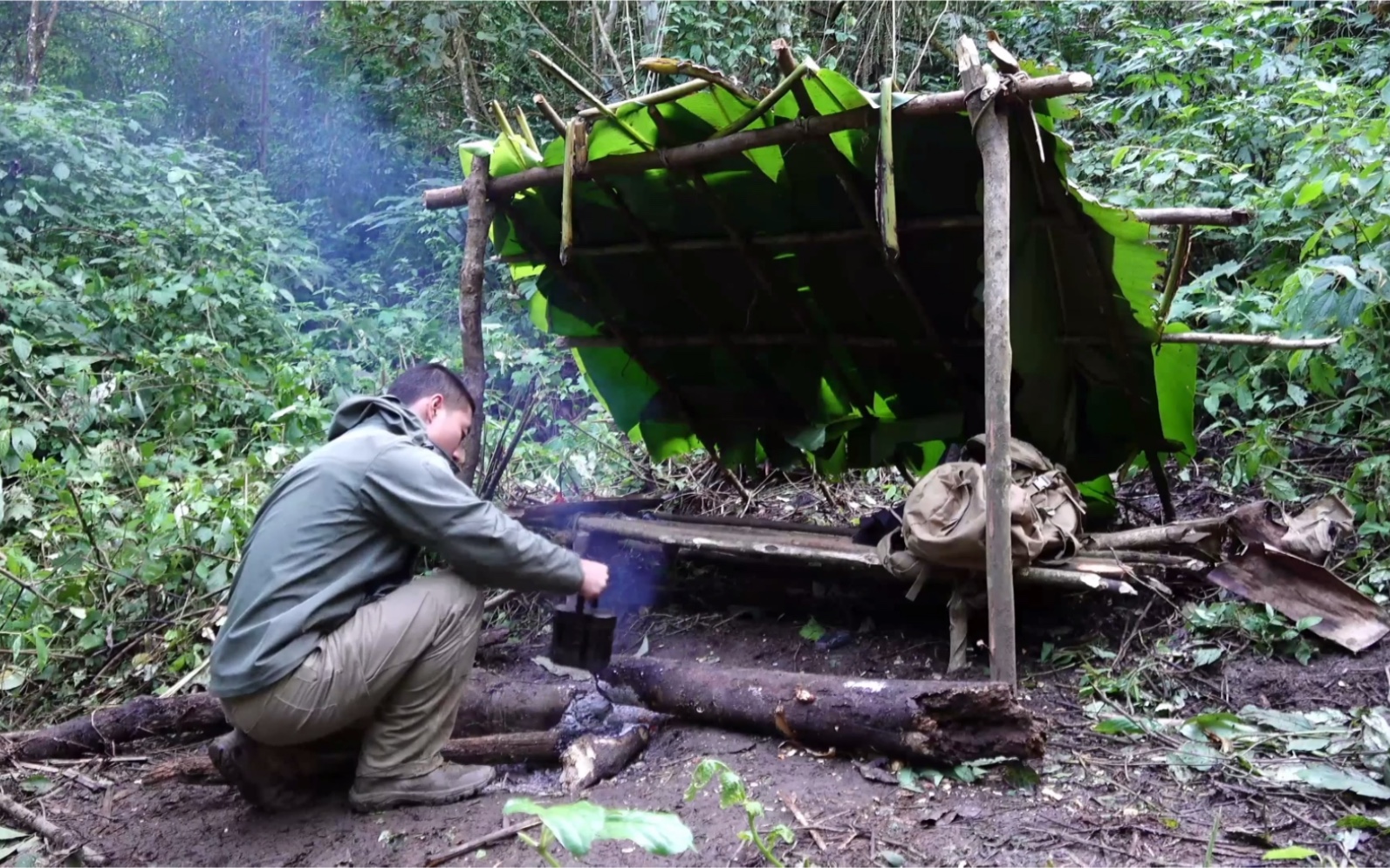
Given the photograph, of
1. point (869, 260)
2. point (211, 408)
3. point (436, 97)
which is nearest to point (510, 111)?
point (436, 97)

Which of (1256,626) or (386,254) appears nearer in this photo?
(1256,626)

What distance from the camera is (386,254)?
10617mm

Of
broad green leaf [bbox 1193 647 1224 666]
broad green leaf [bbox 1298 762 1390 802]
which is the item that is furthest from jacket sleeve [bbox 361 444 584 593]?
broad green leaf [bbox 1193 647 1224 666]

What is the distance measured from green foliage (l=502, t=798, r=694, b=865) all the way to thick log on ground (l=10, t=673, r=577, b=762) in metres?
2.00

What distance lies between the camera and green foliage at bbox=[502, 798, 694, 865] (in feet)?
4.70

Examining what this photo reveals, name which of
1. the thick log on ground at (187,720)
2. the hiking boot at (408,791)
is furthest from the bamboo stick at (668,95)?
the hiking boot at (408,791)

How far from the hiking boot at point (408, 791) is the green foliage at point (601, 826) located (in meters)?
1.53

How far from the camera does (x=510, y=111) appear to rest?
34.0 feet

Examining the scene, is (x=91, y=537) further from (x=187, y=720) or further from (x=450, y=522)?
(x=450, y=522)

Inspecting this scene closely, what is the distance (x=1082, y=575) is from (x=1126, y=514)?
2.10 metres

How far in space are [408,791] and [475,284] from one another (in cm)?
222

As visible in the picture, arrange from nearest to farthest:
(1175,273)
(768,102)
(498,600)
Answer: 1. (768,102)
2. (1175,273)
3. (498,600)

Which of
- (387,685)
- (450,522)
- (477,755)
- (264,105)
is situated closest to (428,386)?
(450,522)

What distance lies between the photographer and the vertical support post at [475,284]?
13.9 ft
